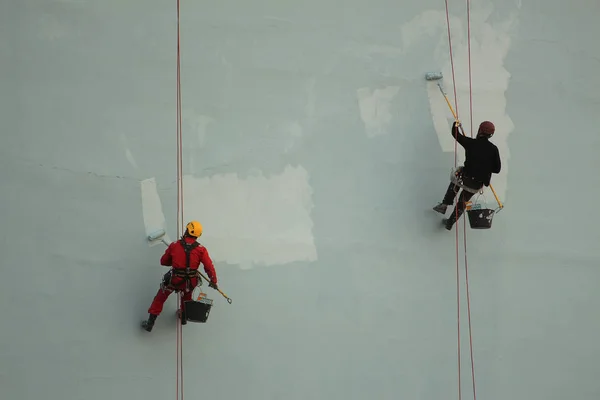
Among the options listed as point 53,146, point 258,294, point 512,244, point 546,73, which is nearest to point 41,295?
point 53,146

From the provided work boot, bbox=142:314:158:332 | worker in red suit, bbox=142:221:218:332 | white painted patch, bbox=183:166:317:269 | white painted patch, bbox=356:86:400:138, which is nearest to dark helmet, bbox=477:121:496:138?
white painted patch, bbox=356:86:400:138

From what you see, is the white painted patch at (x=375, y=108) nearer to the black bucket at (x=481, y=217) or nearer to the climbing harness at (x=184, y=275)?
the black bucket at (x=481, y=217)

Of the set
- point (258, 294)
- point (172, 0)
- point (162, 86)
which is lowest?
point (258, 294)

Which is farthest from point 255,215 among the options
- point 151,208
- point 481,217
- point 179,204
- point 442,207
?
point 481,217

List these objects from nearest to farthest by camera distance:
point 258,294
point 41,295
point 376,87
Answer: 1. point 41,295
2. point 258,294
3. point 376,87

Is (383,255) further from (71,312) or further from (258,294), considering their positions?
(71,312)
